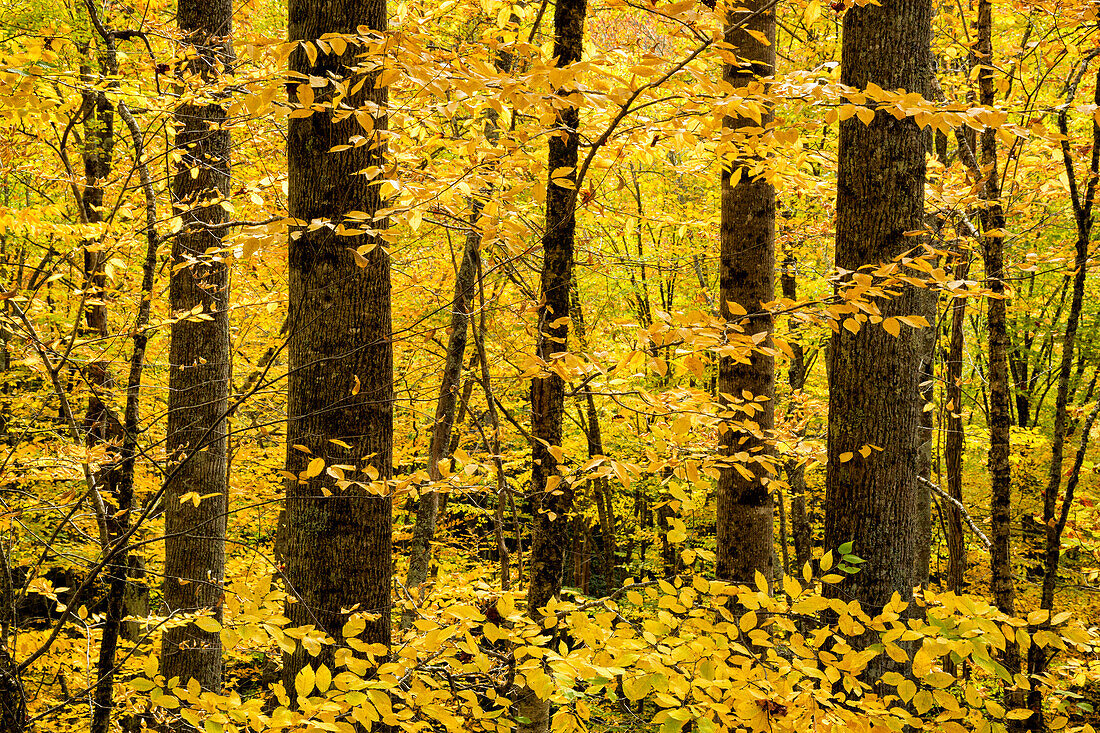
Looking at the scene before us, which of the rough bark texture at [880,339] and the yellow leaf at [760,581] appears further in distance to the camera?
the rough bark texture at [880,339]

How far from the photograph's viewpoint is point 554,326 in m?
2.99

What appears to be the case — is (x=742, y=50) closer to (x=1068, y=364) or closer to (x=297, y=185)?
(x=297, y=185)

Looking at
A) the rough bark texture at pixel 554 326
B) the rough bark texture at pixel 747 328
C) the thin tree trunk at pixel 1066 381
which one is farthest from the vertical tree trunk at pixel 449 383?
the thin tree trunk at pixel 1066 381

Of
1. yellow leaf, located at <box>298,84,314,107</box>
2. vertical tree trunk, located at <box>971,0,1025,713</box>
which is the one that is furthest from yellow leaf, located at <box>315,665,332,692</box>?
vertical tree trunk, located at <box>971,0,1025,713</box>

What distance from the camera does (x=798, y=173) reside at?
375cm

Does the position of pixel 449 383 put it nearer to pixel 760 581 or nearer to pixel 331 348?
pixel 331 348

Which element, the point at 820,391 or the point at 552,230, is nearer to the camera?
the point at 552,230

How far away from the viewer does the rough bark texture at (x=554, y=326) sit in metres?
3.03

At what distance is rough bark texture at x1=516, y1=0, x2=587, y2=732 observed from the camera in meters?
3.03

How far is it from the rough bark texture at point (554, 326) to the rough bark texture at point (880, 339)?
1.34 m

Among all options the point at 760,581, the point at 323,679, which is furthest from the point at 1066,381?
the point at 323,679

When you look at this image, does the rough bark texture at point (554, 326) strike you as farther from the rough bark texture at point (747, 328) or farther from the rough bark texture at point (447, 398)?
the rough bark texture at point (747, 328)

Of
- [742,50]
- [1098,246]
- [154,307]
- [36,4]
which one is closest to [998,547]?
[1098,246]

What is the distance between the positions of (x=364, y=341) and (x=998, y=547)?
5.17 meters
